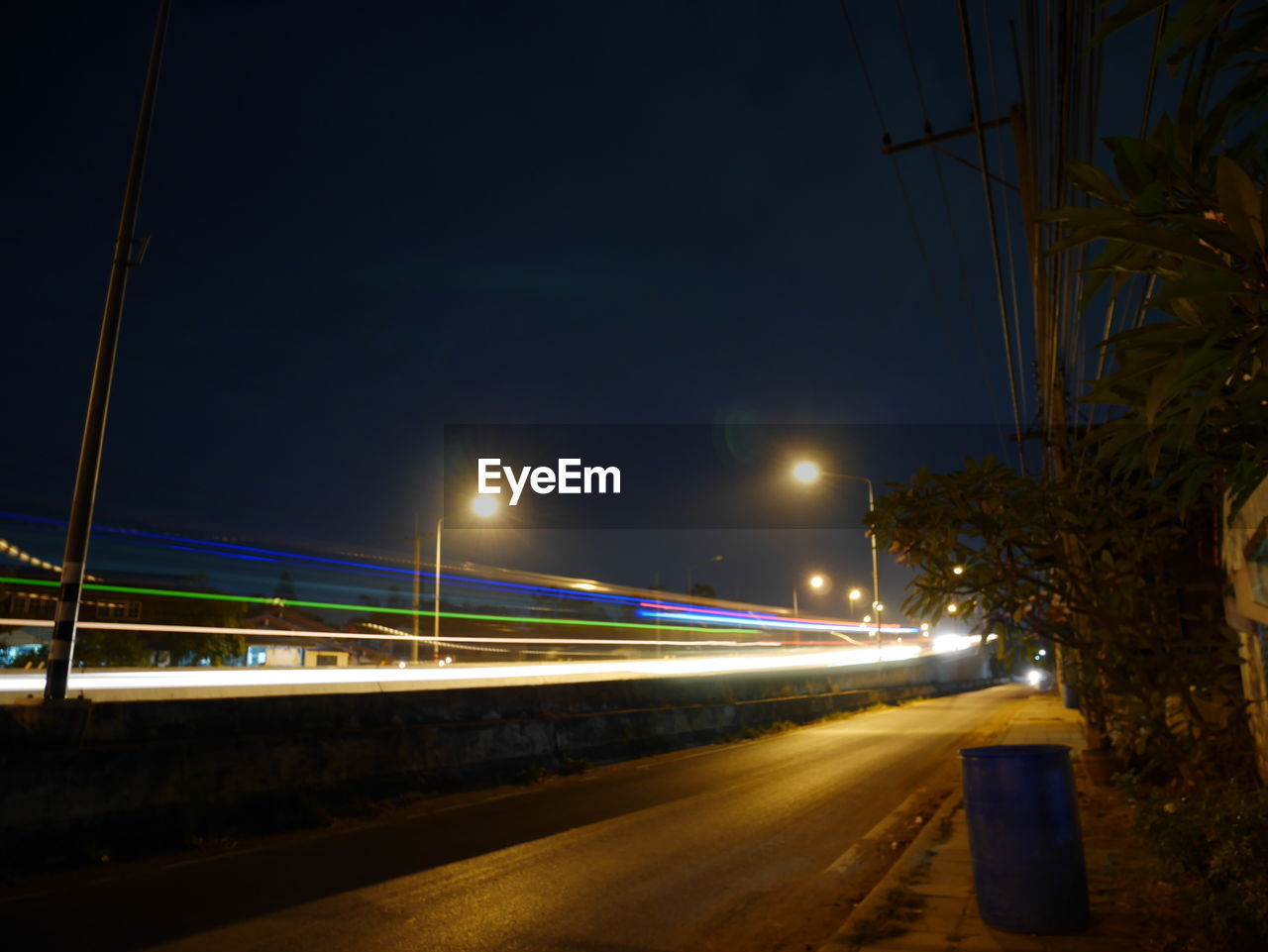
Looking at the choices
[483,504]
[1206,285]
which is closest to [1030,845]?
[1206,285]

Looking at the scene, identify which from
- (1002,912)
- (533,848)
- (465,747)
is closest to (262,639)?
(465,747)

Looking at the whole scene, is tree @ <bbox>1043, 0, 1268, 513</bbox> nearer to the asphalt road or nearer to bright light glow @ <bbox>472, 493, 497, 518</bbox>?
the asphalt road

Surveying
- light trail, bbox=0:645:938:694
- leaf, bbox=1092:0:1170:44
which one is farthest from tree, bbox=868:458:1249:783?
light trail, bbox=0:645:938:694

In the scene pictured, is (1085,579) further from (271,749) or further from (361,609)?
(361,609)

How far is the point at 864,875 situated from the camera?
27.1ft

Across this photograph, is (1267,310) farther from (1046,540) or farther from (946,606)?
(1046,540)

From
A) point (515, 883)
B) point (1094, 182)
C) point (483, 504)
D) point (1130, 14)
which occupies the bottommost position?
point (515, 883)

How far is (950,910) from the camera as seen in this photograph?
647 cm

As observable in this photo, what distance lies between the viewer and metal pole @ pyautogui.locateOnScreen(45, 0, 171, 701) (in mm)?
8953

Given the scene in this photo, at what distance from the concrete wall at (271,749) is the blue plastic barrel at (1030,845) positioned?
24.6ft

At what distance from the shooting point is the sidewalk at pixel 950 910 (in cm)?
559

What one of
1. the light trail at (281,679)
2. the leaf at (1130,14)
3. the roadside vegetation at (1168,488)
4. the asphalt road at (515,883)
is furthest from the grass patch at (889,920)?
the light trail at (281,679)

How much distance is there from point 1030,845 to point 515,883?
4258 mm

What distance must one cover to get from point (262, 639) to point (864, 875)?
194 ft
